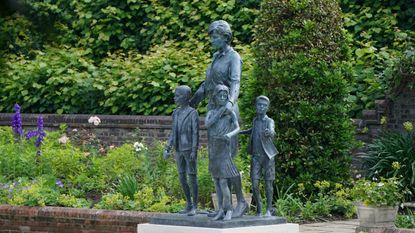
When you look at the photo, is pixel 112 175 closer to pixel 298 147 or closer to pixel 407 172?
pixel 298 147

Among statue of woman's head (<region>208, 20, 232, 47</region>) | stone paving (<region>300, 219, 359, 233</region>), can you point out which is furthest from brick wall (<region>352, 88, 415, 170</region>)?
statue of woman's head (<region>208, 20, 232, 47</region>)

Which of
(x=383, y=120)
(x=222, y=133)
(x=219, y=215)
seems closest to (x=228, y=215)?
(x=219, y=215)

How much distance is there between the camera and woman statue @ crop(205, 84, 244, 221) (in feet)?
27.1

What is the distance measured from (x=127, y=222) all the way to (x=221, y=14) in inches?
291

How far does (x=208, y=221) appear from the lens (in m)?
8.36

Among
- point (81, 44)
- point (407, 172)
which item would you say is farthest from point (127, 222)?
point (81, 44)

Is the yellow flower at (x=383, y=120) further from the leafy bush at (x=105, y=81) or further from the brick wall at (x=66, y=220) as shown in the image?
the brick wall at (x=66, y=220)

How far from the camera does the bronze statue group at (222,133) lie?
830cm

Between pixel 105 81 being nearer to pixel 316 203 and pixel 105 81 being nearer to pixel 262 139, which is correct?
pixel 316 203

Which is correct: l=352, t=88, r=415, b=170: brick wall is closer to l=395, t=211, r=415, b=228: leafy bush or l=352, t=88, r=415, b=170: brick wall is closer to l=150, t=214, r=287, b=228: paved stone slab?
l=395, t=211, r=415, b=228: leafy bush

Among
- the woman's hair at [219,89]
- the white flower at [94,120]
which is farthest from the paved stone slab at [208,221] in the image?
the white flower at [94,120]

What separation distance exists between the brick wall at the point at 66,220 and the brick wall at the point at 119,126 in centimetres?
350

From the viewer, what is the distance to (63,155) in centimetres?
1344

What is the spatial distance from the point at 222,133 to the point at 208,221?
843 mm
